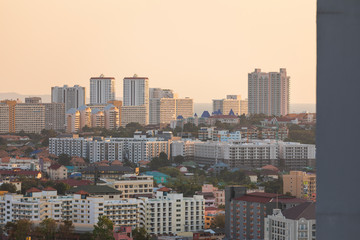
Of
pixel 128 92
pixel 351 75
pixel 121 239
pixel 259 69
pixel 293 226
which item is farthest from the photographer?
pixel 128 92

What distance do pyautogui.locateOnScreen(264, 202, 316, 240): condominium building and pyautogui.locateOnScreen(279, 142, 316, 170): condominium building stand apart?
807 centimetres

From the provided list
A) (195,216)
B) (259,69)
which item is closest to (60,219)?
(195,216)

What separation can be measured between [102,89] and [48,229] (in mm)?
22085

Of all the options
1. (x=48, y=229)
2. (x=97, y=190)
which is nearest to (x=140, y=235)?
(x=48, y=229)

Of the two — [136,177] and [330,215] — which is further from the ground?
[330,215]

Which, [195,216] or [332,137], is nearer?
[332,137]

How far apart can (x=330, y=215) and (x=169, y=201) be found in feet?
24.8

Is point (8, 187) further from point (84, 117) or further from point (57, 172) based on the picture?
point (84, 117)

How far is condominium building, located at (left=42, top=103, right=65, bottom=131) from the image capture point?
2577 centimetres

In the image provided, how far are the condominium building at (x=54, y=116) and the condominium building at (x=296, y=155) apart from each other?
11191 mm

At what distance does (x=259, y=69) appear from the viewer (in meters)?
24.8

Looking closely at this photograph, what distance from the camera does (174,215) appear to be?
26.2 feet

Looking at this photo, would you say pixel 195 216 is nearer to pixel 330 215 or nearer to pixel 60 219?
pixel 60 219

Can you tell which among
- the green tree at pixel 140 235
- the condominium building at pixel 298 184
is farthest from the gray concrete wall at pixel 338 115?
the condominium building at pixel 298 184
